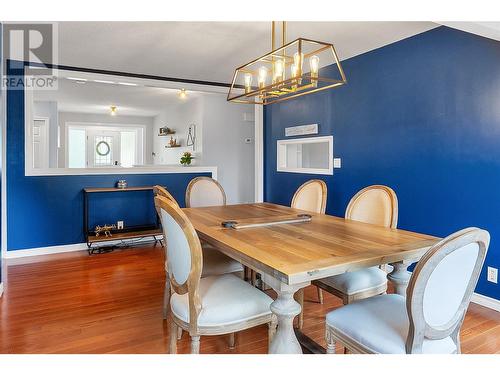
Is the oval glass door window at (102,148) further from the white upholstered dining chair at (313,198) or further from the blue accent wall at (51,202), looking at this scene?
the white upholstered dining chair at (313,198)

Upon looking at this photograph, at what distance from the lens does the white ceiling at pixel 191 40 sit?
298cm

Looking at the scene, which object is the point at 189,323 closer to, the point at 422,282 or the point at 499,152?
the point at 422,282

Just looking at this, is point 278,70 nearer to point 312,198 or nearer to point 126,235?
point 312,198

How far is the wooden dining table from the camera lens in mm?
1418

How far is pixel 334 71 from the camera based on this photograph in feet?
13.6

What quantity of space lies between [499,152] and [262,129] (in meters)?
3.39

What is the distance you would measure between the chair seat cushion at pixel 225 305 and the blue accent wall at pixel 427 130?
2090 mm

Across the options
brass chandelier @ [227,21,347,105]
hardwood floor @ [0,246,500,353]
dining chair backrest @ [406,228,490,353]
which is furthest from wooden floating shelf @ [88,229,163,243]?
dining chair backrest @ [406,228,490,353]

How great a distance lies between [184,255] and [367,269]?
1156 millimetres

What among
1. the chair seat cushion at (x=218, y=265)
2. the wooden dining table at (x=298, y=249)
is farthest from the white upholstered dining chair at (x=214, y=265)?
the wooden dining table at (x=298, y=249)

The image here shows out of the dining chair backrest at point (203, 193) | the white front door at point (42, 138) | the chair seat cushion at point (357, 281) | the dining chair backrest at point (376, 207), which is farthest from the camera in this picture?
the white front door at point (42, 138)

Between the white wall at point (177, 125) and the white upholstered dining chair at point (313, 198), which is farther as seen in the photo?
the white wall at point (177, 125)
